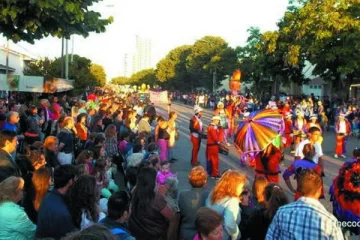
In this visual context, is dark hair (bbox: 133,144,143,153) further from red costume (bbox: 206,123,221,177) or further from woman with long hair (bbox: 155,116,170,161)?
woman with long hair (bbox: 155,116,170,161)

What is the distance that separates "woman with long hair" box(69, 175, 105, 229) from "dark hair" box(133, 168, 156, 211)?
0.46 meters

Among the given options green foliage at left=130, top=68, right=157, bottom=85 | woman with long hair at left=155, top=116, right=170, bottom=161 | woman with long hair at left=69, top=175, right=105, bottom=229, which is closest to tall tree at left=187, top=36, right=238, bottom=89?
green foliage at left=130, top=68, right=157, bottom=85

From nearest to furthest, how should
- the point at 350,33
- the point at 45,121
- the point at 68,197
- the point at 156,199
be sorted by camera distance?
the point at 68,197, the point at 156,199, the point at 45,121, the point at 350,33

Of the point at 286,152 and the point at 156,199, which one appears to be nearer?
the point at 156,199

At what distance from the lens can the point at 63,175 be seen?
4.74m

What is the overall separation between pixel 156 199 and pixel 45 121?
10.3 meters

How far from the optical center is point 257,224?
183 inches

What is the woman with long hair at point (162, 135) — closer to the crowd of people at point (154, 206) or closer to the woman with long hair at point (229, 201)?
the crowd of people at point (154, 206)

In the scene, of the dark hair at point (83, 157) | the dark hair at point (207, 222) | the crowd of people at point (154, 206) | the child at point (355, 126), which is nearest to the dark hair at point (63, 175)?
the crowd of people at point (154, 206)

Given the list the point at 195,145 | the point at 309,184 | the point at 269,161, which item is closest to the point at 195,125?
the point at 195,145

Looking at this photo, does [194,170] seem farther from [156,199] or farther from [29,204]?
[29,204]

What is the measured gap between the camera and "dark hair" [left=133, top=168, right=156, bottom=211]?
478cm

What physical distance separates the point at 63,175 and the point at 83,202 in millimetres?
442

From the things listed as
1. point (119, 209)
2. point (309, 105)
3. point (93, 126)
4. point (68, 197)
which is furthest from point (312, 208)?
point (309, 105)
